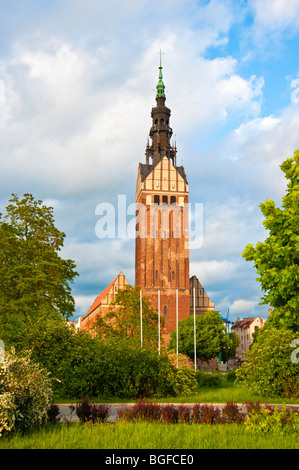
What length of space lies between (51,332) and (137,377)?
3871 millimetres

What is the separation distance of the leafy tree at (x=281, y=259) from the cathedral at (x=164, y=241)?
4504 centimetres

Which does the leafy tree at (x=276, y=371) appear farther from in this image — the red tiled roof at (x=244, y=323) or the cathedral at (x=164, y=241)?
the red tiled roof at (x=244, y=323)

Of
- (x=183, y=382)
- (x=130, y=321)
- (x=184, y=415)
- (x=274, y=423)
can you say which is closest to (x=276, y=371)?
(x=183, y=382)

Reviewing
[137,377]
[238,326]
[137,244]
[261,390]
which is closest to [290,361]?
[261,390]

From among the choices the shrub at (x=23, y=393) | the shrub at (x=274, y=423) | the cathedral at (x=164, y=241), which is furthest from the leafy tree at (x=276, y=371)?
the cathedral at (x=164, y=241)

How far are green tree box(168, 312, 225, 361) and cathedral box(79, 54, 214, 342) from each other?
601cm

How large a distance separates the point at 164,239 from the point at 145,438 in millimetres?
58156

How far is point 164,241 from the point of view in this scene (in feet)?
216

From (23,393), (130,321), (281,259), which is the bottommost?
(23,393)

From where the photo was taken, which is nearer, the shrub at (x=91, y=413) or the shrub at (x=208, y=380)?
the shrub at (x=91, y=413)

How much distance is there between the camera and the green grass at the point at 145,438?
7535 millimetres

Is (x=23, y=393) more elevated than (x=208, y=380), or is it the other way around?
(x=23, y=393)

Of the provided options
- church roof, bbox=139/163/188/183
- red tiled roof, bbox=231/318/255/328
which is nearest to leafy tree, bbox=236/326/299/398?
church roof, bbox=139/163/188/183

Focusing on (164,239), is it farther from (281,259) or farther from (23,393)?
(23,393)
